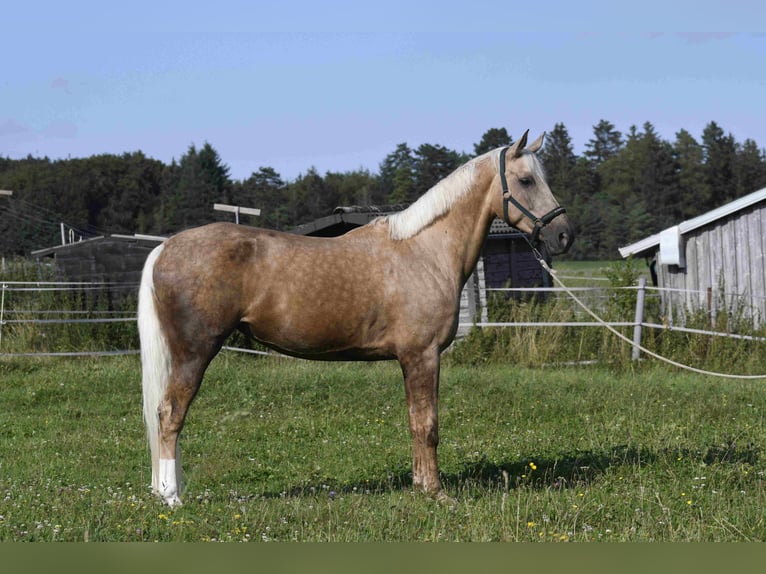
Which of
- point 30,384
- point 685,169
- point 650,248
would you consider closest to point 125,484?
point 30,384

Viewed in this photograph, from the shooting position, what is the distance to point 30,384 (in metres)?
11.8

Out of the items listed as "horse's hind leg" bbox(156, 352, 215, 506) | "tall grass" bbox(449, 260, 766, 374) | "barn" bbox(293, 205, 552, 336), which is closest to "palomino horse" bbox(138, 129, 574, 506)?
"horse's hind leg" bbox(156, 352, 215, 506)

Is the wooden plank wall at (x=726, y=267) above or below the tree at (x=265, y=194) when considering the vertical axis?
below

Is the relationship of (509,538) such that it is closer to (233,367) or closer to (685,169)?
(233,367)

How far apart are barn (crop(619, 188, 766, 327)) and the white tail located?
10734 millimetres

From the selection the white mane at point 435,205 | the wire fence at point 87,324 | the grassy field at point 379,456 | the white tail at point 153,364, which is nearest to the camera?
the grassy field at point 379,456

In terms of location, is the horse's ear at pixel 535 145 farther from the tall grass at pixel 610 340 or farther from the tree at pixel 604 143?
the tree at pixel 604 143

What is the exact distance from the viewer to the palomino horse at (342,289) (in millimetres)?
5508

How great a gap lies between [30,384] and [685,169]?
241ft

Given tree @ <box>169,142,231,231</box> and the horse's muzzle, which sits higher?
tree @ <box>169,142,231,231</box>

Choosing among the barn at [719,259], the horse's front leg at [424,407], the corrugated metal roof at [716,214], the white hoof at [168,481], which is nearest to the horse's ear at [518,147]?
the horse's front leg at [424,407]

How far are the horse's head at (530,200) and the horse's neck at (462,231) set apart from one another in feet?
0.52

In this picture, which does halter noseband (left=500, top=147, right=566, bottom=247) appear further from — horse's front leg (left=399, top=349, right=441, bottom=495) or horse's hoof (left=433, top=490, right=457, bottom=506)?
horse's hoof (left=433, top=490, right=457, bottom=506)

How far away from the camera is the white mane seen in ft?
19.6
